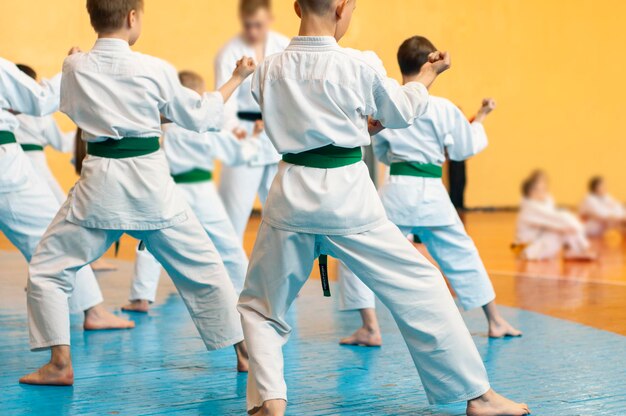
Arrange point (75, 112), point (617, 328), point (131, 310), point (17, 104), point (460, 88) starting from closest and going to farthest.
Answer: point (75, 112) < point (17, 104) < point (617, 328) < point (131, 310) < point (460, 88)

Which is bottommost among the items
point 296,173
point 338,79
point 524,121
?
point 524,121

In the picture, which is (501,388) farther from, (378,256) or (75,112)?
(75,112)

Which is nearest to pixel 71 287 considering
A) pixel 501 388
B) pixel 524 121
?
pixel 501 388

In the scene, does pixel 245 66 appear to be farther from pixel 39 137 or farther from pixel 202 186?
pixel 39 137

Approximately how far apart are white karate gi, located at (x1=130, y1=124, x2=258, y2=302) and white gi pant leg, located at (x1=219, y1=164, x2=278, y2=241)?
0.76 ft

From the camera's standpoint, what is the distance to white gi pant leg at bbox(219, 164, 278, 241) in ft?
15.7

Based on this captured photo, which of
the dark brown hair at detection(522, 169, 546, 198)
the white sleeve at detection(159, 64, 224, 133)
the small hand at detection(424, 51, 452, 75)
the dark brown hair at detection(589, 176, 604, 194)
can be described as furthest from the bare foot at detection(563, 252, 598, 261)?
the small hand at detection(424, 51, 452, 75)

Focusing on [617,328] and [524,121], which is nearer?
[617,328]

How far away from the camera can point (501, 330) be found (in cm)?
385

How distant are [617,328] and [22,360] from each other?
2409mm

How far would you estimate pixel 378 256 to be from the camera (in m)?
2.50

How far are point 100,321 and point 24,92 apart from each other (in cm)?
115

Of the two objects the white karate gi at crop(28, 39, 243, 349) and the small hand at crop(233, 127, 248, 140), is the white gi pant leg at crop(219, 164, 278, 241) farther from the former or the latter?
the white karate gi at crop(28, 39, 243, 349)

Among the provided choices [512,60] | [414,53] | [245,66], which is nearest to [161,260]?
[245,66]
